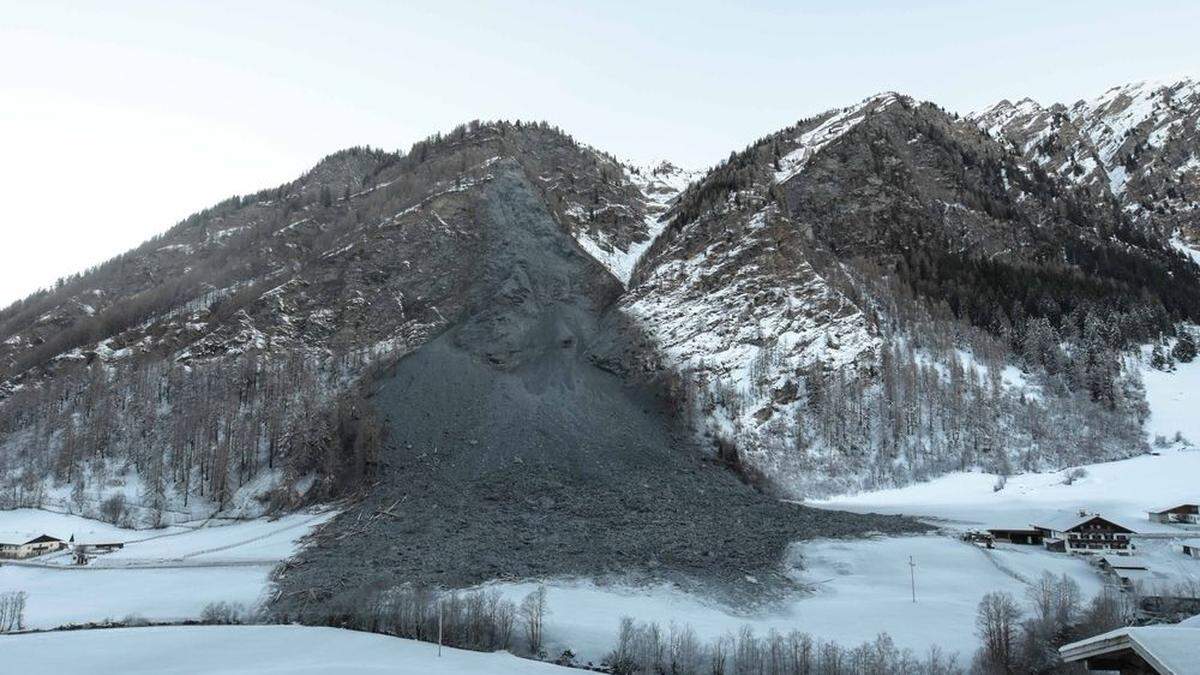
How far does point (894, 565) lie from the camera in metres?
46.1

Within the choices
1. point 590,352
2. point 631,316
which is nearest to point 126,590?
point 590,352

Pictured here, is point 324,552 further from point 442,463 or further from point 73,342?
point 73,342

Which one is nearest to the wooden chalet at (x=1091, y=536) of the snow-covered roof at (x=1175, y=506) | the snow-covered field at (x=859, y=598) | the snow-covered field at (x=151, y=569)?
the snow-covered field at (x=859, y=598)

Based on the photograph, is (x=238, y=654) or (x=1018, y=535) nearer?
(x=238, y=654)

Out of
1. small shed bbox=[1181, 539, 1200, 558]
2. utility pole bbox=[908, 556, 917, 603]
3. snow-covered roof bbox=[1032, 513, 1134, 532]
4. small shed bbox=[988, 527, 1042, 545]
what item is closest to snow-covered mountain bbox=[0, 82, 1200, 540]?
small shed bbox=[988, 527, 1042, 545]

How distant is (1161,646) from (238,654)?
101ft

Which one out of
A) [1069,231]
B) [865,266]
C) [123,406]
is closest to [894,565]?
[865,266]

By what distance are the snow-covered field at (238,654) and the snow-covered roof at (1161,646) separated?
2232 centimetres

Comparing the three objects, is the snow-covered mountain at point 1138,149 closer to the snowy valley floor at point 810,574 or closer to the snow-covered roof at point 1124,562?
the snowy valley floor at point 810,574

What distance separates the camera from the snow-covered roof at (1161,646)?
8.99 m

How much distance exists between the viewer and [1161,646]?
30.9 feet

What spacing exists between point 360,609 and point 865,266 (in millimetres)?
87179

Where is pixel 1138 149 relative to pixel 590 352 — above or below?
above

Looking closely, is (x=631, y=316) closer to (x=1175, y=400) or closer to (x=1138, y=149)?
(x=1175, y=400)
